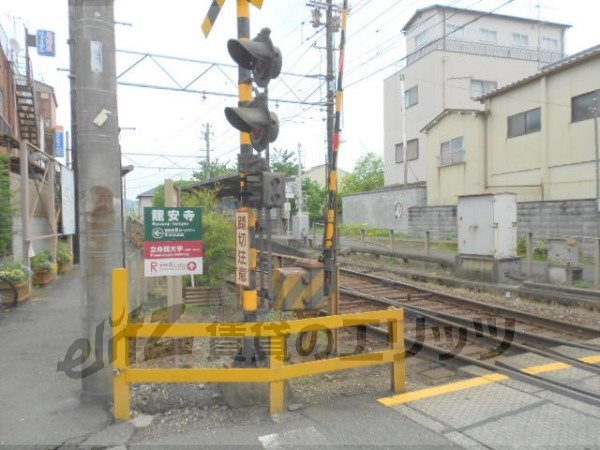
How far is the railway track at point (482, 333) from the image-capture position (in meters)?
5.97

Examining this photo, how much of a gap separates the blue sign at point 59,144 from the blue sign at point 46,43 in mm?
15754

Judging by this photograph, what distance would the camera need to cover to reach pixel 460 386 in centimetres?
511

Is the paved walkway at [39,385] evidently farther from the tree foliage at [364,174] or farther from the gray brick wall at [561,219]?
the tree foliage at [364,174]

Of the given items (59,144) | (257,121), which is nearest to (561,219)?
(257,121)

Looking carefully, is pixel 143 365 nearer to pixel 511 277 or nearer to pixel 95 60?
pixel 95 60

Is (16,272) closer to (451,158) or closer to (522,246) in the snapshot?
(522,246)

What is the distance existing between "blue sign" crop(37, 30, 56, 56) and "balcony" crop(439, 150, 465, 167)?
1890 cm

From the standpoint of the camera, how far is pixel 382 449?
150 inches

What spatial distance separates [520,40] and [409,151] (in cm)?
1244

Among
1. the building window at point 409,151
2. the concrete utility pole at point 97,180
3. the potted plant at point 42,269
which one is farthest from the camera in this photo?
the building window at point 409,151

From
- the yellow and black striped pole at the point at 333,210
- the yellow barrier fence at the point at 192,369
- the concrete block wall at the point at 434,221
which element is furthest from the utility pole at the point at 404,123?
the yellow barrier fence at the point at 192,369

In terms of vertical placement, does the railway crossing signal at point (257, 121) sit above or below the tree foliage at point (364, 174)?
below

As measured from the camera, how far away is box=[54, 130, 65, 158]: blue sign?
3512cm

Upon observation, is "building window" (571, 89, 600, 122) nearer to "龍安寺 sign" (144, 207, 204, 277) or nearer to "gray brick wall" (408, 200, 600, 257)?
"gray brick wall" (408, 200, 600, 257)
